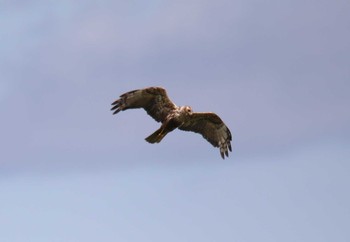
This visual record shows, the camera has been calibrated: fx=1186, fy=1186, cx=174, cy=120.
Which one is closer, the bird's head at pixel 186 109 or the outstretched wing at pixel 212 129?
the bird's head at pixel 186 109

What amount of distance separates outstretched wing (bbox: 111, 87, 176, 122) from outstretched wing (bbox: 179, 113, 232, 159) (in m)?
1.21

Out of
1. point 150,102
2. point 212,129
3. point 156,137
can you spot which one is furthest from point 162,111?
point 212,129

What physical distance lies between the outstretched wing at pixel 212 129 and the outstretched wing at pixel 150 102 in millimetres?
1206

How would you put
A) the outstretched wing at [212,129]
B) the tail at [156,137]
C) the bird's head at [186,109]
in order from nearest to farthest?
the tail at [156,137] < the bird's head at [186,109] < the outstretched wing at [212,129]

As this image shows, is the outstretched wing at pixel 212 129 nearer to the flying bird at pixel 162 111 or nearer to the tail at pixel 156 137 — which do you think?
the flying bird at pixel 162 111

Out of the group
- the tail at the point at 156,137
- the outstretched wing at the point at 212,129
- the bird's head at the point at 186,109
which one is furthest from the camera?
the outstretched wing at the point at 212,129

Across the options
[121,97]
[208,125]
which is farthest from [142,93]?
[208,125]

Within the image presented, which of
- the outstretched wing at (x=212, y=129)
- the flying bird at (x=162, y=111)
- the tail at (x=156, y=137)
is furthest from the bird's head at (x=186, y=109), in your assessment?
the tail at (x=156, y=137)

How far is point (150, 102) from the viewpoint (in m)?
44.5

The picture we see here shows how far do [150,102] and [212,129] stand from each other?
10.8ft

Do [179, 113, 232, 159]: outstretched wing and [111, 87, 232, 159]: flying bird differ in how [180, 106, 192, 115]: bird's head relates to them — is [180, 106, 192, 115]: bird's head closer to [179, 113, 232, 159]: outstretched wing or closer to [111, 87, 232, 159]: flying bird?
[111, 87, 232, 159]: flying bird

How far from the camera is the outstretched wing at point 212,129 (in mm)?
45625

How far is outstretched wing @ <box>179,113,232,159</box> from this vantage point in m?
45.6

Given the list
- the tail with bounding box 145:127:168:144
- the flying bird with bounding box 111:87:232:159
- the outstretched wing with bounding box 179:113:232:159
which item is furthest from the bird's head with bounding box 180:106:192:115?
the tail with bounding box 145:127:168:144
